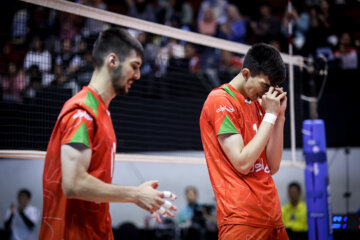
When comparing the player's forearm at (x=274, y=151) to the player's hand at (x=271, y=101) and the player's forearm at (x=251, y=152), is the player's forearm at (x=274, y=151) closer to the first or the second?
the player's hand at (x=271, y=101)

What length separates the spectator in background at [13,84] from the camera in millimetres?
8201

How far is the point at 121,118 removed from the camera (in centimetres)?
786

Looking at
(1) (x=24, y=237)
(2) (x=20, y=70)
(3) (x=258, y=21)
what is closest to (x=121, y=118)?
(2) (x=20, y=70)

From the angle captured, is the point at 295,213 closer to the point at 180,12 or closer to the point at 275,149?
the point at 275,149

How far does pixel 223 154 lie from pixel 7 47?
8361mm

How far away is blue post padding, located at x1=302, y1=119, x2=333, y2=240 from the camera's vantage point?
4.68 m

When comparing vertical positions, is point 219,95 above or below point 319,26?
below

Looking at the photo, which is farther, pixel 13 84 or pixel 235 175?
pixel 13 84

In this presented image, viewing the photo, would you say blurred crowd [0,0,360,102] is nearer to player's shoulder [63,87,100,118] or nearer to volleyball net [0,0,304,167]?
volleyball net [0,0,304,167]

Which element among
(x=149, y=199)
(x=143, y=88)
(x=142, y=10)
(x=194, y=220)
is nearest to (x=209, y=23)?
(x=142, y=10)

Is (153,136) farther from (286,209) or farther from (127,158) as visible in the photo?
(127,158)

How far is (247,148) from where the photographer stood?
8.86 ft

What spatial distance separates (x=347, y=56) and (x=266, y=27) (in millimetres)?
2158

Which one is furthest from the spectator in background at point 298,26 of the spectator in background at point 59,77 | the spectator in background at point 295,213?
the spectator in background at point 59,77
